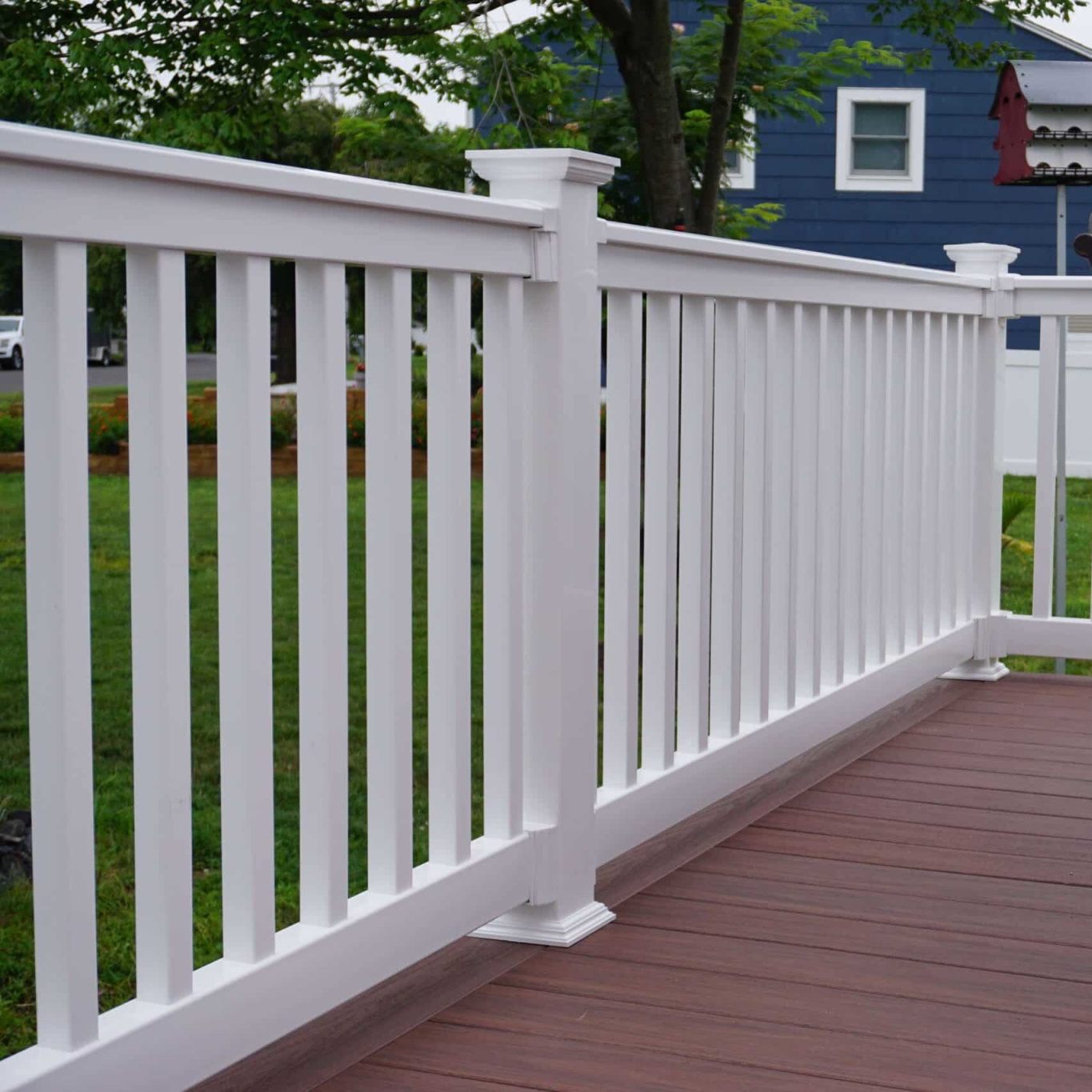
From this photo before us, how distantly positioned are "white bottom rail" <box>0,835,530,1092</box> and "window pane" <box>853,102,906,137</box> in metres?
12.1

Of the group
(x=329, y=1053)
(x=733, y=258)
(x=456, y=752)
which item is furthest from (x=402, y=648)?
(x=733, y=258)

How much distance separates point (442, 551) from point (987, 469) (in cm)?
245

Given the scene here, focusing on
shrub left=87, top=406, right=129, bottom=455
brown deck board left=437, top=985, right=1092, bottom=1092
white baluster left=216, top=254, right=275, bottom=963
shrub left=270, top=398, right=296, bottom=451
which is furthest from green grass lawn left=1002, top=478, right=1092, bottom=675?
shrub left=87, top=406, right=129, bottom=455

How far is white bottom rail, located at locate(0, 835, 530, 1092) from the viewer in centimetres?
145

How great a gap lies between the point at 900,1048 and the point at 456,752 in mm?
624

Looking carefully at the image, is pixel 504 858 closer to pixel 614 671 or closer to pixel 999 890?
pixel 614 671

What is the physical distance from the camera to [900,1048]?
186 cm

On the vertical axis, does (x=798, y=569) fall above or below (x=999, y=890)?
above

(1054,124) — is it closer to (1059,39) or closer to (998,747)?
(998,747)

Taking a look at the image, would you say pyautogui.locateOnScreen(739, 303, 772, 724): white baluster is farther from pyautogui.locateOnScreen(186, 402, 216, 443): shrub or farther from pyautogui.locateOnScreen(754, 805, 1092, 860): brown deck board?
pyautogui.locateOnScreen(186, 402, 216, 443): shrub

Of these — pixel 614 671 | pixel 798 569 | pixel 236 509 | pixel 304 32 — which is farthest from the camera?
pixel 304 32

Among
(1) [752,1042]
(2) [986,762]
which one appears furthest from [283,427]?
(1) [752,1042]

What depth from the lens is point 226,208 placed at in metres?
1.51

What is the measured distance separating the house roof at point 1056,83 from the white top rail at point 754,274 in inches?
94.9
